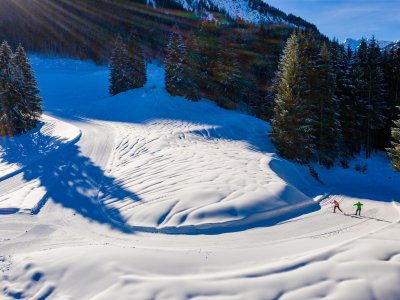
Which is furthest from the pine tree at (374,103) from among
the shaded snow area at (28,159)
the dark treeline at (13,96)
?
the dark treeline at (13,96)

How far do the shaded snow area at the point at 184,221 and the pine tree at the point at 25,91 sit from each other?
3545 millimetres

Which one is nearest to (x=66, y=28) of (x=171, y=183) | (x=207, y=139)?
(x=207, y=139)

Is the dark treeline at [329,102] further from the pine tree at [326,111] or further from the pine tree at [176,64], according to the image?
the pine tree at [176,64]

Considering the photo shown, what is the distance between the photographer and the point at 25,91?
115 feet

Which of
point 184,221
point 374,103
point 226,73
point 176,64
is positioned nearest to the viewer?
point 184,221

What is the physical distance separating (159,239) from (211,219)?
230 cm

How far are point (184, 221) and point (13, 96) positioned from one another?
96.3ft

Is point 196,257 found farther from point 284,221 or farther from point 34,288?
point 284,221

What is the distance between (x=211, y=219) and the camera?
42.8ft

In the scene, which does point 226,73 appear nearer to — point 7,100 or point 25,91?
Answer: point 25,91

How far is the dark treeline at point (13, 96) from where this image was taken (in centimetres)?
3341

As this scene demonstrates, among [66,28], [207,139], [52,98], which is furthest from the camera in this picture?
[66,28]

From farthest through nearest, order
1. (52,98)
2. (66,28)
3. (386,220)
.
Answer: (66,28), (52,98), (386,220)

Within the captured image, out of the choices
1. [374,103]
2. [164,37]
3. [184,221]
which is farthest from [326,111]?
[164,37]
